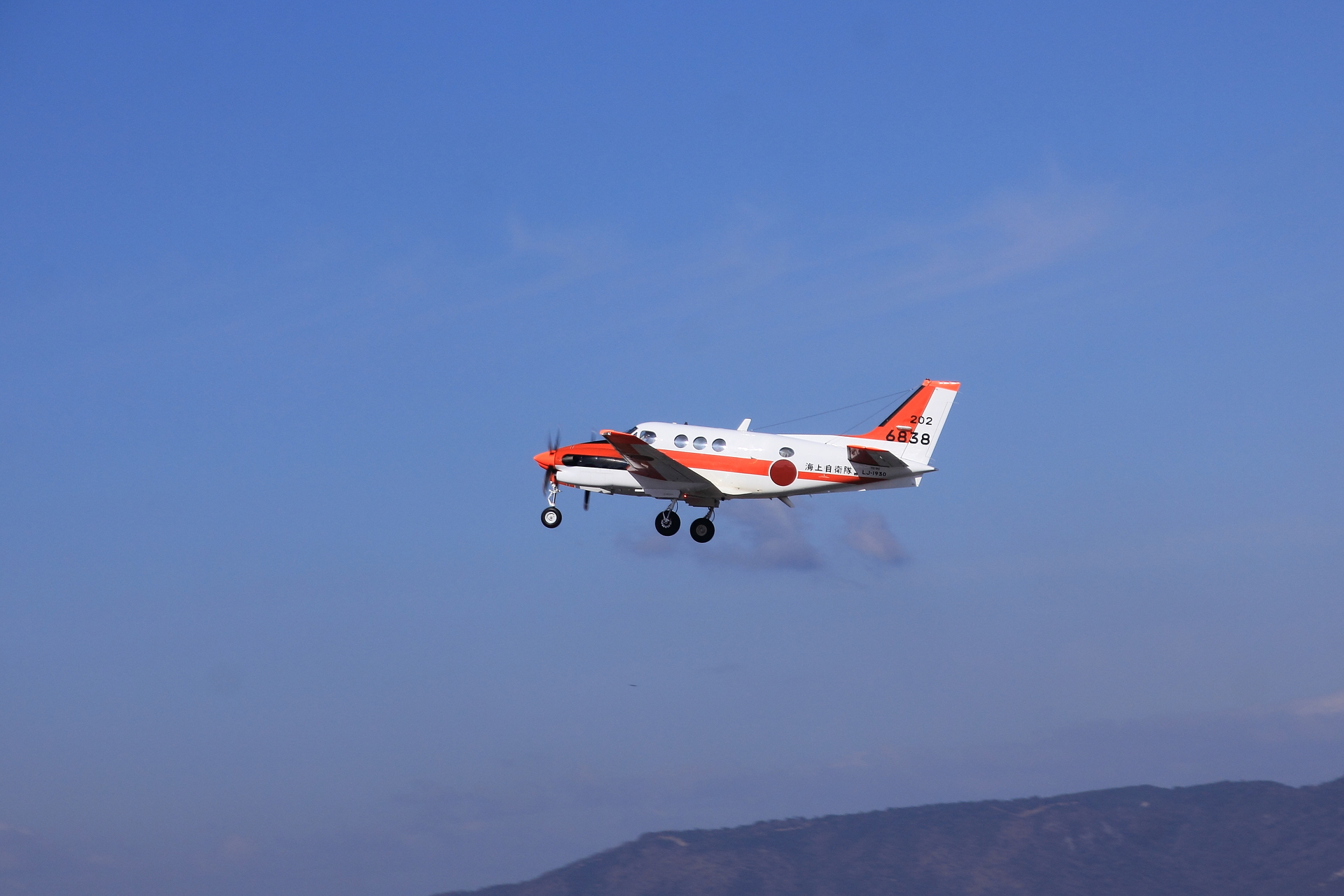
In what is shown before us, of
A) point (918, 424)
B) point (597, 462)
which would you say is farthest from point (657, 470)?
point (918, 424)

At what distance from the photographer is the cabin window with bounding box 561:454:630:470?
185 feet

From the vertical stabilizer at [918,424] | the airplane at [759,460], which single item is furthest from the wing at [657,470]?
the vertical stabilizer at [918,424]

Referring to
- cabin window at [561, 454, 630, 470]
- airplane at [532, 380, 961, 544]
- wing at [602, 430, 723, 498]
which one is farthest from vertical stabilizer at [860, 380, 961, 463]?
cabin window at [561, 454, 630, 470]

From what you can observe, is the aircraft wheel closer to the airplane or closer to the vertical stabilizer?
the airplane

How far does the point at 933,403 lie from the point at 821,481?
593 centimetres

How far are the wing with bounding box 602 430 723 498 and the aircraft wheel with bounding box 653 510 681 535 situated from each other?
1.85 m

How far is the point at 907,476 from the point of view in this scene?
54969mm

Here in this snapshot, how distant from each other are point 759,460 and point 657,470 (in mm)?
4327

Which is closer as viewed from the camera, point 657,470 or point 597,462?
point 657,470

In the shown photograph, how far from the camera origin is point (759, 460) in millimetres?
55312

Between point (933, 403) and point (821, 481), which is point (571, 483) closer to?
point (821, 481)

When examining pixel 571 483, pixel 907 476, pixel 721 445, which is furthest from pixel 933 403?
pixel 571 483

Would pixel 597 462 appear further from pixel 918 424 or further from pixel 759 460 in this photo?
pixel 918 424

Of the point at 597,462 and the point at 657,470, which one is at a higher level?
the point at 597,462
